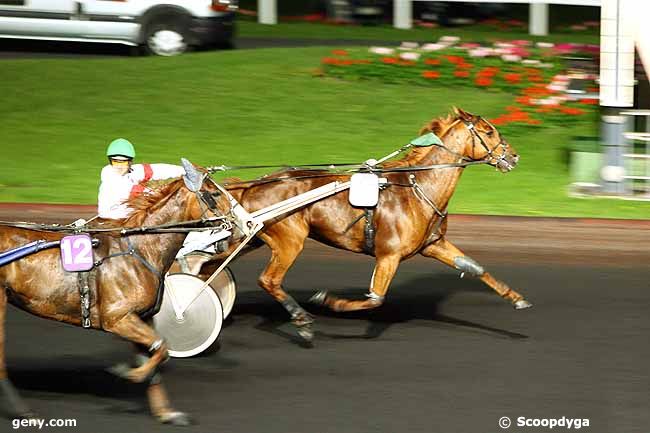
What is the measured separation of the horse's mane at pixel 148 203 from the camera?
762 cm

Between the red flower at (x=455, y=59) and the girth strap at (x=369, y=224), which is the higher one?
the red flower at (x=455, y=59)

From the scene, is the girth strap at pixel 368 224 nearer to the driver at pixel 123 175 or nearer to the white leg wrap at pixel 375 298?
the white leg wrap at pixel 375 298

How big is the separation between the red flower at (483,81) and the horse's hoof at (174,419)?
1123 cm

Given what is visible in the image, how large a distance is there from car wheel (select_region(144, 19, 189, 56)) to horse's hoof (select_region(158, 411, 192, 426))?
1323 cm

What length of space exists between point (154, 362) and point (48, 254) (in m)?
0.91

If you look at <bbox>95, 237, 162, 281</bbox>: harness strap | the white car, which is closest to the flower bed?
the white car

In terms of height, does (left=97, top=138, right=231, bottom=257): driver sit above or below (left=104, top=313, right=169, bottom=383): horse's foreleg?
above

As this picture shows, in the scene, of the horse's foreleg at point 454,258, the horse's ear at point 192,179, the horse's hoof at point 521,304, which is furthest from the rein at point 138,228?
the horse's hoof at point 521,304

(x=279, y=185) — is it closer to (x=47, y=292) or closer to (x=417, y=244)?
(x=417, y=244)

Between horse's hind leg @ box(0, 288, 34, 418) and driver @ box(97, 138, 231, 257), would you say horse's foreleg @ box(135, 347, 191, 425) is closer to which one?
horse's hind leg @ box(0, 288, 34, 418)

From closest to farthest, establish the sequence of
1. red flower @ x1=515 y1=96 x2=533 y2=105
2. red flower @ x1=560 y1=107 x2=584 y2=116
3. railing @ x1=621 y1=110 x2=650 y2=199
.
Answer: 1. railing @ x1=621 y1=110 x2=650 y2=199
2. red flower @ x1=560 y1=107 x2=584 y2=116
3. red flower @ x1=515 y1=96 x2=533 y2=105

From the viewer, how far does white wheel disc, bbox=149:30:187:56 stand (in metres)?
20.1

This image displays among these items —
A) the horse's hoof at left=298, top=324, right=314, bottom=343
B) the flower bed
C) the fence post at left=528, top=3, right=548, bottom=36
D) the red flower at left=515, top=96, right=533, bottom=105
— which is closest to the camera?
the horse's hoof at left=298, top=324, right=314, bottom=343

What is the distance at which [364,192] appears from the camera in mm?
9094
